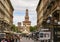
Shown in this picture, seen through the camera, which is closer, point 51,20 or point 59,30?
point 59,30

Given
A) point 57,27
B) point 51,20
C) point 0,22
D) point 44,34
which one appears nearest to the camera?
point 44,34

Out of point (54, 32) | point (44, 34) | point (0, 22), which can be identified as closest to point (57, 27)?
point (54, 32)

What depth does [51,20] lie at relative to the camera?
38844 millimetres

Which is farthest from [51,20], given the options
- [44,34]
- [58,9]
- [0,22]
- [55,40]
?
[0,22]

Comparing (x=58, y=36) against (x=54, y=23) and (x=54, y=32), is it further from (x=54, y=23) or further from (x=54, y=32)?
(x=54, y=23)

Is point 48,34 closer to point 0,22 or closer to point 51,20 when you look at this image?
point 51,20

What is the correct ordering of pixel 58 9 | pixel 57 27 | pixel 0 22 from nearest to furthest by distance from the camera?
pixel 57 27 → pixel 58 9 → pixel 0 22

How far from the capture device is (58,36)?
1321 inches

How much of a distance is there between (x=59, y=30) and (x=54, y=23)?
3086mm

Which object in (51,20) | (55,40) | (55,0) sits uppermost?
(55,0)

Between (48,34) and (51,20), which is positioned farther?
(51,20)

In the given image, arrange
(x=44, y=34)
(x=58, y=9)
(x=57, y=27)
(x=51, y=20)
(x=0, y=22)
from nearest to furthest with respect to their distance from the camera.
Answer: (x=44, y=34)
(x=57, y=27)
(x=51, y=20)
(x=58, y=9)
(x=0, y=22)

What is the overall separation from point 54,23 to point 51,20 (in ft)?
7.02

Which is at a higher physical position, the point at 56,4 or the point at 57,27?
the point at 56,4
